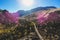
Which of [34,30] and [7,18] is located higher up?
[7,18]

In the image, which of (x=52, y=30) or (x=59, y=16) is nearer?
(x=52, y=30)

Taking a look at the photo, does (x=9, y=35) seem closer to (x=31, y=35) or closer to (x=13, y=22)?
(x=31, y=35)

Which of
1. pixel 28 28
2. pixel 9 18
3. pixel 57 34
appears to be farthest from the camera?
pixel 9 18

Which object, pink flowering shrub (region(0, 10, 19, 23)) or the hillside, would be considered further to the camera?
pink flowering shrub (region(0, 10, 19, 23))

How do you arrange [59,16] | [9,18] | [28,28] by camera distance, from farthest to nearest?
[9,18] → [59,16] → [28,28]

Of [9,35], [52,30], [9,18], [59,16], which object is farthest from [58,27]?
[9,18]

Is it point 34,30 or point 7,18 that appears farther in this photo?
point 7,18

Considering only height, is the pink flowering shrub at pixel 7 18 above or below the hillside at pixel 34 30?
above

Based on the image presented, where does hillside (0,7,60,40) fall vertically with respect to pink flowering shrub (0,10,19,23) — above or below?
below

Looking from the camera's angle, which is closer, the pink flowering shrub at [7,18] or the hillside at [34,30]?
the hillside at [34,30]

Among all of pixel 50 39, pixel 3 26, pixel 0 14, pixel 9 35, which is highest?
pixel 0 14

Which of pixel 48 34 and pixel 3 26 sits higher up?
pixel 3 26
